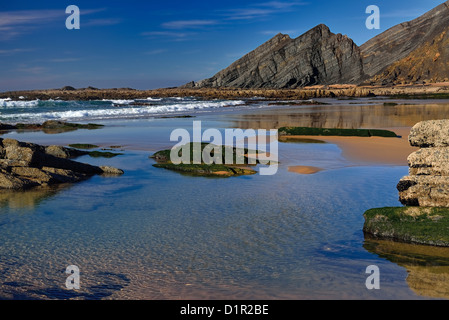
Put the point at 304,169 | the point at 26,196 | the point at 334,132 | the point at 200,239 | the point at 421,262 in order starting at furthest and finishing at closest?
the point at 334,132 → the point at 304,169 → the point at 26,196 → the point at 200,239 → the point at 421,262

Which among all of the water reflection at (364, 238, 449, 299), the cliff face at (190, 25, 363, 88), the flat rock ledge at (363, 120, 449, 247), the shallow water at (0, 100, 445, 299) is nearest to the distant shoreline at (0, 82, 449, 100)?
the cliff face at (190, 25, 363, 88)

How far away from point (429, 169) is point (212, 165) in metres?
6.39

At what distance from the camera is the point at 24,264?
6.10 meters

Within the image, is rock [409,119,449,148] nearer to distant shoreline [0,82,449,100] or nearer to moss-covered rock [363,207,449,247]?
moss-covered rock [363,207,449,247]

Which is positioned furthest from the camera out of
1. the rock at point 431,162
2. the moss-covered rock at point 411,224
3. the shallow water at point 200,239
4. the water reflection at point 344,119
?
the water reflection at point 344,119

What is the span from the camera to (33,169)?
1138cm

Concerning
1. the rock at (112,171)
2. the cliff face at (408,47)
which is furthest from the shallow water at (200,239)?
the cliff face at (408,47)

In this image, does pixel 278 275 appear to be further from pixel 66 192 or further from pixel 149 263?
pixel 66 192

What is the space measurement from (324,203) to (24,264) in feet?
19.3

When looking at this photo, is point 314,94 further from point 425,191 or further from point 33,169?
point 425,191

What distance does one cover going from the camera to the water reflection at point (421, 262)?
525 centimetres

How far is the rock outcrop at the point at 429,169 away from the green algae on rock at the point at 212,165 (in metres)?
5.18

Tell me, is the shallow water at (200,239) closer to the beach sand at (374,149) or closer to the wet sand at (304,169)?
the wet sand at (304,169)

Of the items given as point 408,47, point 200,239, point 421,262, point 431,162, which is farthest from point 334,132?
point 408,47
